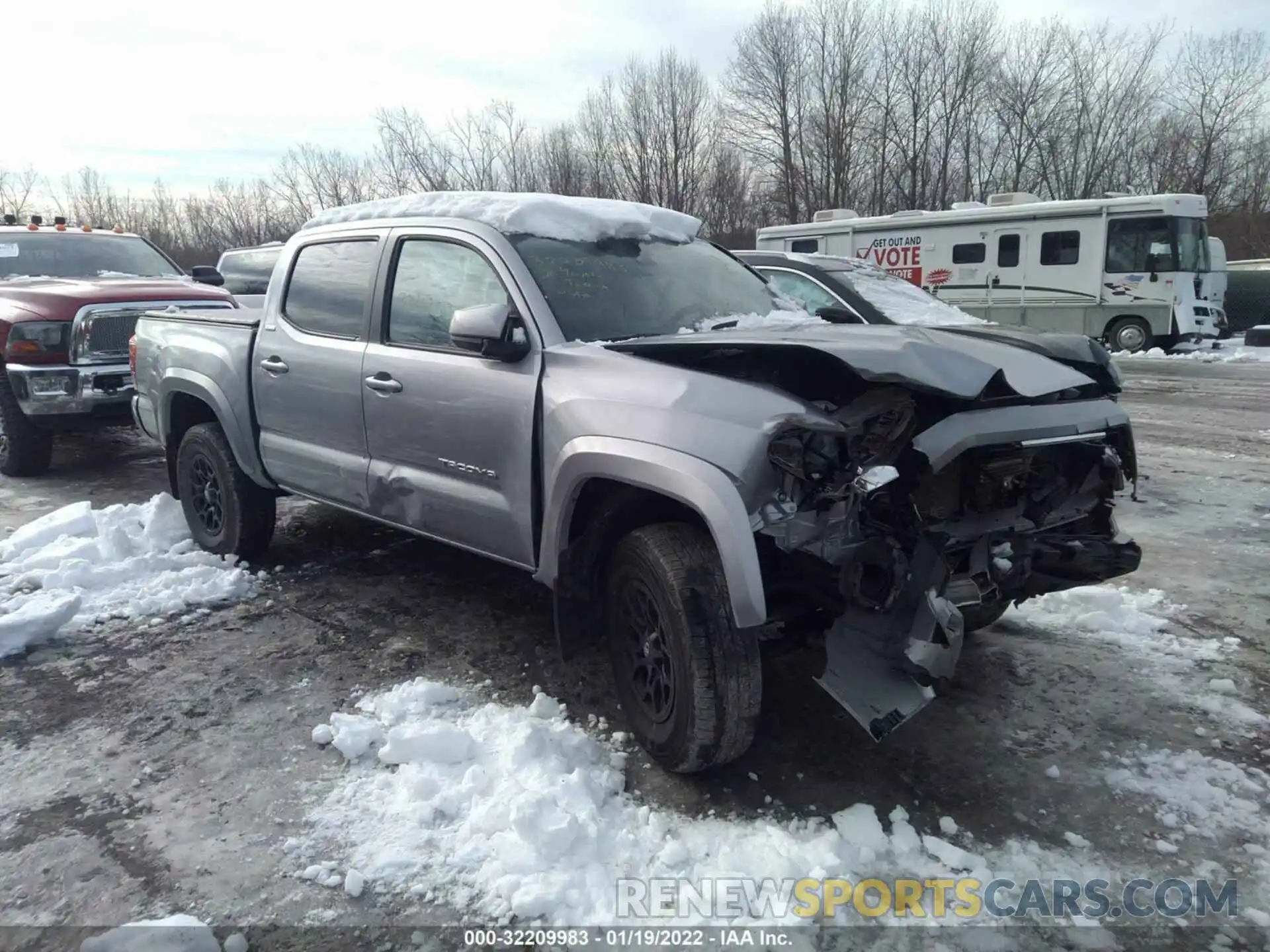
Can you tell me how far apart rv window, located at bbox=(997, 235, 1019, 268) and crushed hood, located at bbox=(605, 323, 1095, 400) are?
15635 millimetres

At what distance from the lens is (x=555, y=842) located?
8.70ft

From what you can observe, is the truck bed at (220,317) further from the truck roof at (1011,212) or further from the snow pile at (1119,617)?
the truck roof at (1011,212)

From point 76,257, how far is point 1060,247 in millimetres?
15997

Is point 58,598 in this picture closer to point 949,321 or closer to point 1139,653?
point 1139,653

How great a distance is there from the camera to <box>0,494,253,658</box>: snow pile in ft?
14.6

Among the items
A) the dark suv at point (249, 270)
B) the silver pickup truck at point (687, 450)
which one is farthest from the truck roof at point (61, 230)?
the dark suv at point (249, 270)

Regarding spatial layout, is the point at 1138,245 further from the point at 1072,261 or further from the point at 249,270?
the point at 249,270

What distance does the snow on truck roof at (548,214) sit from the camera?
3.87m

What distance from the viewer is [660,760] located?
305 centimetres

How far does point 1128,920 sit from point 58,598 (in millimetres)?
4735

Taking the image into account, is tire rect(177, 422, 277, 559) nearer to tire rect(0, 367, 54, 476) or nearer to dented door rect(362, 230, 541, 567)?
dented door rect(362, 230, 541, 567)

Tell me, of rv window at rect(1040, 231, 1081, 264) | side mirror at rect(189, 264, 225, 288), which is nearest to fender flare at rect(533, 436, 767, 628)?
side mirror at rect(189, 264, 225, 288)

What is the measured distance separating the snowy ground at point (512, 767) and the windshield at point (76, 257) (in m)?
5.01

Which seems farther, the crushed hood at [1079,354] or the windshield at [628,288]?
the windshield at [628,288]
